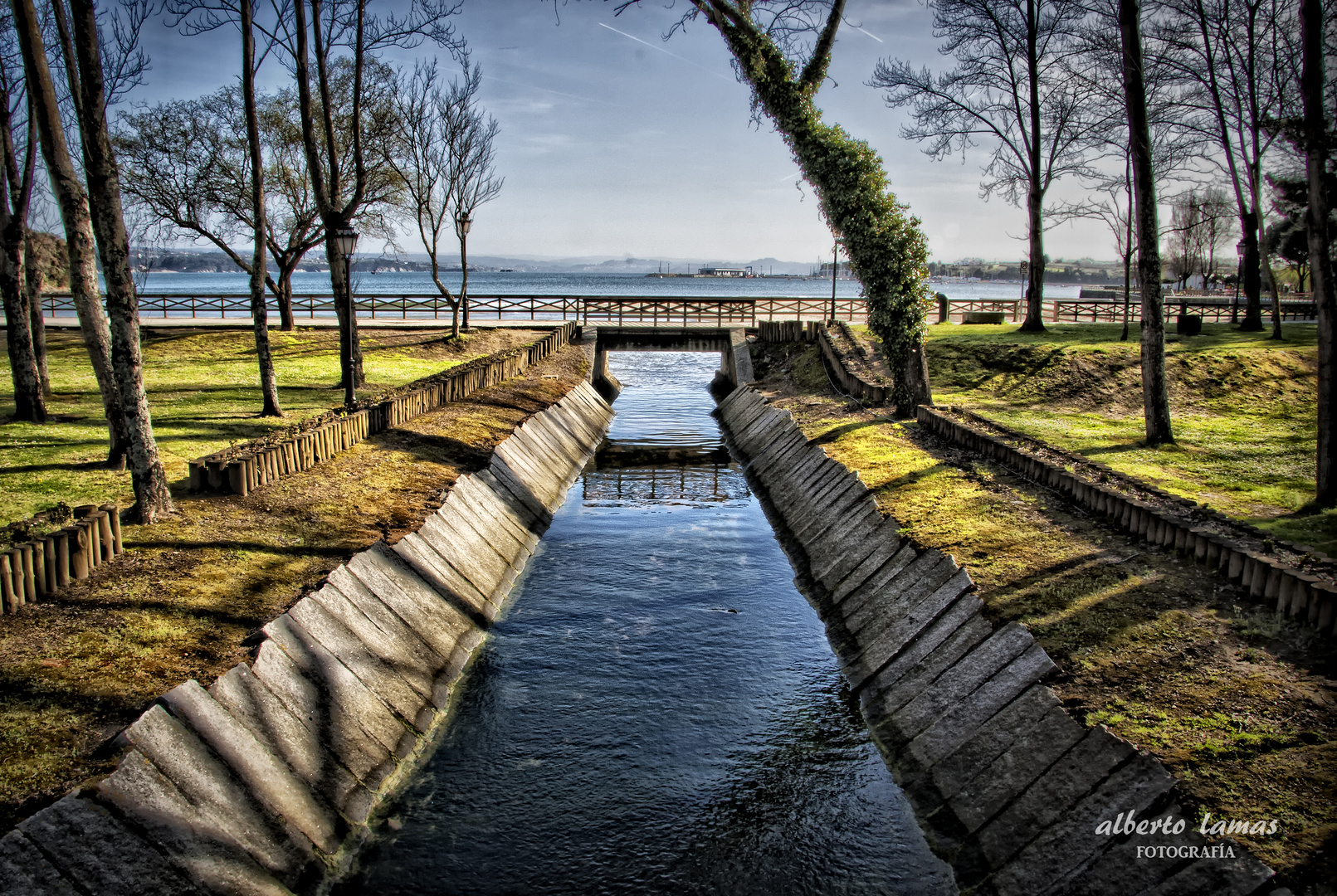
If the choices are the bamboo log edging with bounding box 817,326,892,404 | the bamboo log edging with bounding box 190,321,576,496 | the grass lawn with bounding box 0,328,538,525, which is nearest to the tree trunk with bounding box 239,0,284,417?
the grass lawn with bounding box 0,328,538,525

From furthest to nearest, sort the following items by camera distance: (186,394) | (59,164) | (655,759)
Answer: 1. (186,394)
2. (59,164)
3. (655,759)

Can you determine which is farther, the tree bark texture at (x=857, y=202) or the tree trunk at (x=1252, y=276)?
the tree trunk at (x=1252, y=276)

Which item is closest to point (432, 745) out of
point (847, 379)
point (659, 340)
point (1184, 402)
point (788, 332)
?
point (847, 379)

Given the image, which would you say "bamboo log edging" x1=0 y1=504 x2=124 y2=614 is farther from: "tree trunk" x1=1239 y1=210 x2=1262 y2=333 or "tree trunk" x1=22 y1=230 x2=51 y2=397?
"tree trunk" x1=1239 y1=210 x2=1262 y2=333

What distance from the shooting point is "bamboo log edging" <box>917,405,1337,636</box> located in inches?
310

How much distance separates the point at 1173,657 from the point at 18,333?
20964 millimetres

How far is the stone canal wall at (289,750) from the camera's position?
5633 mm

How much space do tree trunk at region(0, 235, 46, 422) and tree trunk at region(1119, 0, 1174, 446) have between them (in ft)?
72.9

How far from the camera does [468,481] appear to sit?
15914 mm

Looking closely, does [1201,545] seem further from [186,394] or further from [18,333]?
[186,394]

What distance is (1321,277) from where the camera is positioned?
1158 cm

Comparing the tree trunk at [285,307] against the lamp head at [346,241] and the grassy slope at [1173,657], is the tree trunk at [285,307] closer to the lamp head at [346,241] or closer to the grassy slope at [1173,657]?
the lamp head at [346,241]

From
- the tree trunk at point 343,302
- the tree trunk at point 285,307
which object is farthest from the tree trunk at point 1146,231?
the tree trunk at point 285,307

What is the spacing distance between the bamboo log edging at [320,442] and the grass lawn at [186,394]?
80cm
